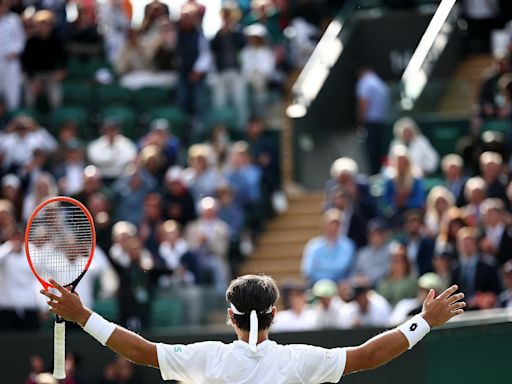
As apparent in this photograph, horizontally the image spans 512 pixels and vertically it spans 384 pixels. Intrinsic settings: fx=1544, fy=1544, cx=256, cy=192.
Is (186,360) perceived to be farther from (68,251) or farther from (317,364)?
(68,251)

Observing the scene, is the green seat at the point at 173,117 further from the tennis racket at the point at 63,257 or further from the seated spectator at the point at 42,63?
the tennis racket at the point at 63,257

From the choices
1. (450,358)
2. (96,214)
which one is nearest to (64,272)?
(450,358)

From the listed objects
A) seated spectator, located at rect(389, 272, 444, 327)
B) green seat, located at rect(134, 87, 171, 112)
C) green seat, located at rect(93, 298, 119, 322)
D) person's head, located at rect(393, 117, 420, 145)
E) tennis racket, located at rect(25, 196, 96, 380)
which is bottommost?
tennis racket, located at rect(25, 196, 96, 380)

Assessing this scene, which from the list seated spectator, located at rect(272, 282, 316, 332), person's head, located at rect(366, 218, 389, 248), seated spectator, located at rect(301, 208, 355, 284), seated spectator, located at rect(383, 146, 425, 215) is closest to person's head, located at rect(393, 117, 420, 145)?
seated spectator, located at rect(383, 146, 425, 215)

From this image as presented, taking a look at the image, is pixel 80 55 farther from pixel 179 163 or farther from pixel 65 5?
pixel 179 163

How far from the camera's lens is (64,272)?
20.9ft

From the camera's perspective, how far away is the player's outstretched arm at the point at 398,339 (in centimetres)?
580

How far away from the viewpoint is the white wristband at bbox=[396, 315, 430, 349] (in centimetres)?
584

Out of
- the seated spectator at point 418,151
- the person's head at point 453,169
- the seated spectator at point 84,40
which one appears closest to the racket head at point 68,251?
the person's head at point 453,169

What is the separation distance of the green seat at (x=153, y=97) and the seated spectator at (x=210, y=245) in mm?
3581

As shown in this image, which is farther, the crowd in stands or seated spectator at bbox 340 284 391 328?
the crowd in stands

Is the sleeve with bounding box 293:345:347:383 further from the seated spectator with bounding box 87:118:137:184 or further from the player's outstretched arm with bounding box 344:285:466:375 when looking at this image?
the seated spectator with bounding box 87:118:137:184

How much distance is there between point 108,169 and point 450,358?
21.6ft

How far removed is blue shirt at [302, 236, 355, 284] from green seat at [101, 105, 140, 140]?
4196mm
